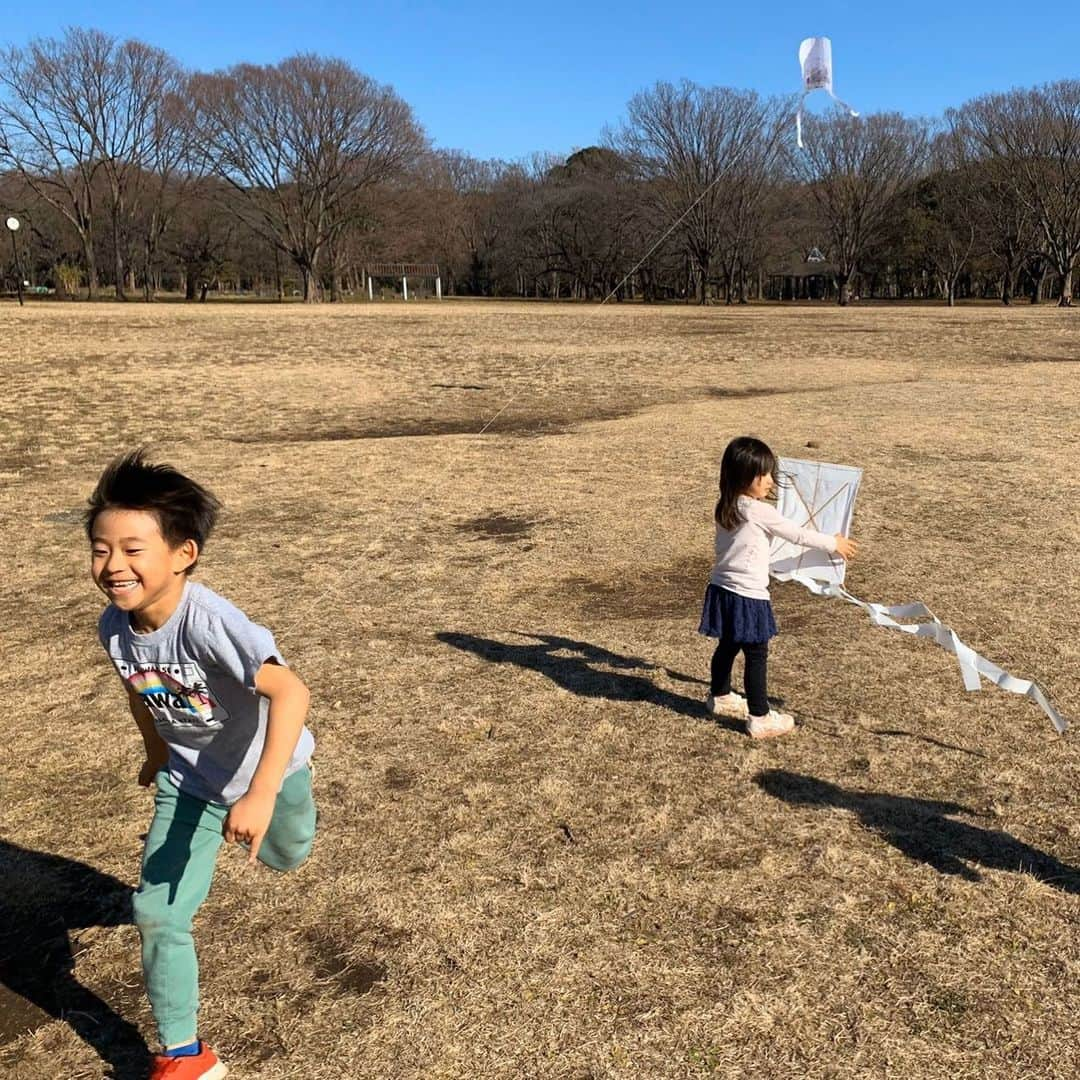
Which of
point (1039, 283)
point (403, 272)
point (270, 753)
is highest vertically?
point (403, 272)

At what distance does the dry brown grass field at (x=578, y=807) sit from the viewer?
7.75 feet

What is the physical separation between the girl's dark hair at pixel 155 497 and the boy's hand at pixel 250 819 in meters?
0.59

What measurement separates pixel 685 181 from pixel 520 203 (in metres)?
20.6

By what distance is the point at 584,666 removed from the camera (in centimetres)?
468

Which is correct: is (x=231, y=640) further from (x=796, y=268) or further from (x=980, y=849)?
(x=796, y=268)

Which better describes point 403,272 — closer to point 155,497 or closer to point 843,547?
point 843,547

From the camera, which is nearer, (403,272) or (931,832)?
(931,832)

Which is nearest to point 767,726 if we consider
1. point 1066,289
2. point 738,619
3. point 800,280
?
point 738,619

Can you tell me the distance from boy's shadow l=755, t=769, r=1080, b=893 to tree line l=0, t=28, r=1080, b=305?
→ 44694 mm

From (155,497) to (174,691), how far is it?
448mm

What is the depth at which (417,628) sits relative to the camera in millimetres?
5254

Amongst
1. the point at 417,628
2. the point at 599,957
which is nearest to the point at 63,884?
the point at 599,957

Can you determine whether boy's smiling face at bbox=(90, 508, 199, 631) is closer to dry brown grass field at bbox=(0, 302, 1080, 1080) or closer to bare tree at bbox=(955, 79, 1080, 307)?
dry brown grass field at bbox=(0, 302, 1080, 1080)

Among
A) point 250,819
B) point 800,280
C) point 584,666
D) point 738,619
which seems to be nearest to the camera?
point 250,819
